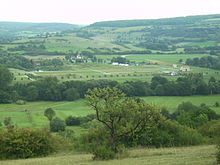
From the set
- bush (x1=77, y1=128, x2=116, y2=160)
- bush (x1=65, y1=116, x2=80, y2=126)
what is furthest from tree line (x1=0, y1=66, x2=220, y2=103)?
bush (x1=77, y1=128, x2=116, y2=160)

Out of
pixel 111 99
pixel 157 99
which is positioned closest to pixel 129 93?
pixel 157 99

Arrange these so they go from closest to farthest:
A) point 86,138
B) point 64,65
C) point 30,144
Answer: point 30,144 → point 86,138 → point 64,65

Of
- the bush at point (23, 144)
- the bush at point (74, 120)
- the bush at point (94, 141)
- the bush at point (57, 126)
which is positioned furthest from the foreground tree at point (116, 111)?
the bush at point (74, 120)

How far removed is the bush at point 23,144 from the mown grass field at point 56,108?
23804mm

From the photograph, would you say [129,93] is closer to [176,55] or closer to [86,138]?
[86,138]

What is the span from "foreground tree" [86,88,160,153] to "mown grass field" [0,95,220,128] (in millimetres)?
26430

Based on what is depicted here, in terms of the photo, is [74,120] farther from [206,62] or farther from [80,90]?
[206,62]

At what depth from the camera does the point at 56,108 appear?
62531 millimetres

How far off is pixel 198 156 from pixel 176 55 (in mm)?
125358

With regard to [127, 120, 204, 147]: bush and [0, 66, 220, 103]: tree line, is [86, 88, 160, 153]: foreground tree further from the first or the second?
[0, 66, 220, 103]: tree line

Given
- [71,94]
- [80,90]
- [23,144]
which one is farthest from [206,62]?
[23,144]

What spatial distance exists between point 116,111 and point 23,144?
655cm

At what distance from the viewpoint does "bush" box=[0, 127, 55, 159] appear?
23781mm

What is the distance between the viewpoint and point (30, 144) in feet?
78.9
